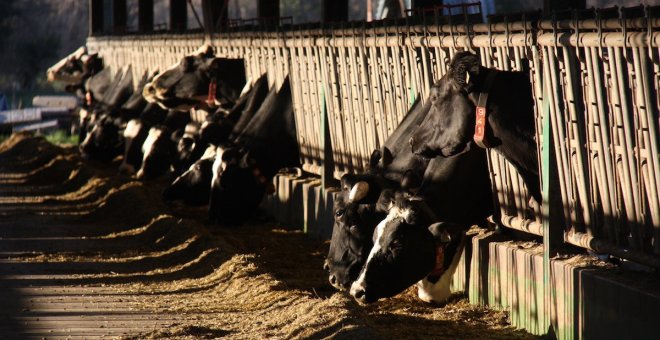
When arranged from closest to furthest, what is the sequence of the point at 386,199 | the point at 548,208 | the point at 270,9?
the point at 548,208
the point at 386,199
the point at 270,9

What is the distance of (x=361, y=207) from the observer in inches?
417

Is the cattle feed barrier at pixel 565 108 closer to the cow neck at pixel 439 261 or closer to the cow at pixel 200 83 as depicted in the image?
the cow neck at pixel 439 261

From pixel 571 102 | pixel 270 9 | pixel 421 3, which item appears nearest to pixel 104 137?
pixel 270 9

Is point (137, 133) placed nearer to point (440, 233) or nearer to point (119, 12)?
point (440, 233)

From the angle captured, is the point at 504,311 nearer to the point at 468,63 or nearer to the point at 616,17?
the point at 468,63

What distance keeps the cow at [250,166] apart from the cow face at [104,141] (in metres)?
8.70

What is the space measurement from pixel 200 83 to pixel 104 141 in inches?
219

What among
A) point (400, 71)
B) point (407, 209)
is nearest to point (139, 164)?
point (400, 71)

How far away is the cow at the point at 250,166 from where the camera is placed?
1593cm

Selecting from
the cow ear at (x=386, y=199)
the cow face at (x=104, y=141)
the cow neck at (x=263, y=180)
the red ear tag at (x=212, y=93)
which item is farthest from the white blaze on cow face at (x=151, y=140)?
the cow ear at (x=386, y=199)

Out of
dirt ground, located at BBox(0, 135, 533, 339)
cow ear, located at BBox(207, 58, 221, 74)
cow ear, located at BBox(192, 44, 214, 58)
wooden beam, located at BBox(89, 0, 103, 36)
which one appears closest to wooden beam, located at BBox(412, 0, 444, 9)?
dirt ground, located at BBox(0, 135, 533, 339)

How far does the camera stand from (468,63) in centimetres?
947

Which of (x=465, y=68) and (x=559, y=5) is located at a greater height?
(x=559, y=5)

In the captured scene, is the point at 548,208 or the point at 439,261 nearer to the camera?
the point at 548,208
